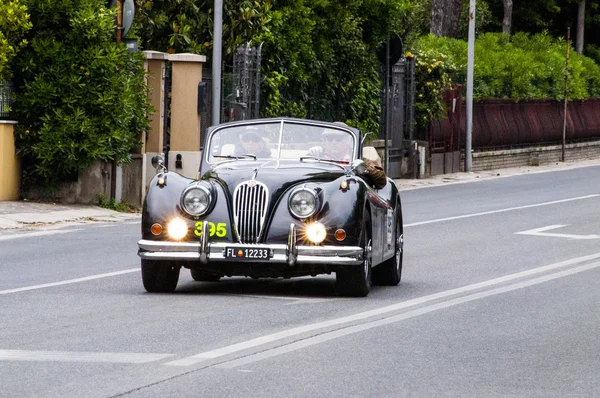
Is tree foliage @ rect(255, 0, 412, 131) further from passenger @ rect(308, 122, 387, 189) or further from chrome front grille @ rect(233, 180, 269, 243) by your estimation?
chrome front grille @ rect(233, 180, 269, 243)

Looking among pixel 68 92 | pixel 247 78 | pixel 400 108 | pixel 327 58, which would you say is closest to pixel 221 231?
pixel 68 92

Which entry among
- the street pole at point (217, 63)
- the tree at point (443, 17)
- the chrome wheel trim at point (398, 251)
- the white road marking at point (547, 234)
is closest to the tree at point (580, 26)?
the tree at point (443, 17)

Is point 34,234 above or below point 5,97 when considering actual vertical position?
below

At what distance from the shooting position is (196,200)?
1270 centimetres

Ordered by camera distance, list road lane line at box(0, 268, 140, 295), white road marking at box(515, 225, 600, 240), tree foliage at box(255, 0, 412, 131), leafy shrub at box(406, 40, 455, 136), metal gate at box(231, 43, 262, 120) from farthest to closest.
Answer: leafy shrub at box(406, 40, 455, 136) < tree foliage at box(255, 0, 412, 131) < metal gate at box(231, 43, 262, 120) < white road marking at box(515, 225, 600, 240) < road lane line at box(0, 268, 140, 295)

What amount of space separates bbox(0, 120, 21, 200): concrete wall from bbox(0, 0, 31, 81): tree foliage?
0.80 m

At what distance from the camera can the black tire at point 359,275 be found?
12.9 metres

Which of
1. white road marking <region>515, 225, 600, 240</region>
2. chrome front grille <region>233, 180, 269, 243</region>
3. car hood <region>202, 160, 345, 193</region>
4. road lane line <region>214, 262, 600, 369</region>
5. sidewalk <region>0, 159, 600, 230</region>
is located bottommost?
road lane line <region>214, 262, 600, 369</region>

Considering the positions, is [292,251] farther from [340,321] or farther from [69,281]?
[69,281]

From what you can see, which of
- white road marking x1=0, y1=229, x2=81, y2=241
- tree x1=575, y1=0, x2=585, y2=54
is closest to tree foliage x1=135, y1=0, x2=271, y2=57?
white road marking x1=0, y1=229, x2=81, y2=241

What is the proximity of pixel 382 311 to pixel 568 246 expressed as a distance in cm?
787

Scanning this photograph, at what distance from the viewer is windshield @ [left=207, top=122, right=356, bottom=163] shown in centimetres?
1435

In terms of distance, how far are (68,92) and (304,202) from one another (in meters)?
11.6

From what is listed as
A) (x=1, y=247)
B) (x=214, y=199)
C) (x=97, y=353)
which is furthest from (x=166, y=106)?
(x=97, y=353)
